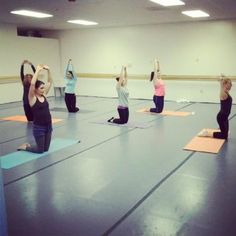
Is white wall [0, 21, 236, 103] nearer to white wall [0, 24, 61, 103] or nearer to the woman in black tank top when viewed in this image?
white wall [0, 24, 61, 103]

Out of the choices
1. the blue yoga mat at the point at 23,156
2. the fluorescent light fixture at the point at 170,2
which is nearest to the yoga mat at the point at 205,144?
the blue yoga mat at the point at 23,156

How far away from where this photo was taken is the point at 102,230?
9.05 ft

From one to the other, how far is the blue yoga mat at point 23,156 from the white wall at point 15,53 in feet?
21.9

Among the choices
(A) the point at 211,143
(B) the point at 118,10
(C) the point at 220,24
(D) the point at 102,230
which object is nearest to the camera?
(D) the point at 102,230

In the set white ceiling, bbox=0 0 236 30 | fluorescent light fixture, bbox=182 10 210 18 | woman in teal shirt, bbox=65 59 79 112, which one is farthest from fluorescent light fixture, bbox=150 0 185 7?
woman in teal shirt, bbox=65 59 79 112

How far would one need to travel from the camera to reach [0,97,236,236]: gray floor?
2836 millimetres

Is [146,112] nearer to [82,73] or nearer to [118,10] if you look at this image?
[118,10]

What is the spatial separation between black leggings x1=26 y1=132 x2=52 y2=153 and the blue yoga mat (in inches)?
2.6

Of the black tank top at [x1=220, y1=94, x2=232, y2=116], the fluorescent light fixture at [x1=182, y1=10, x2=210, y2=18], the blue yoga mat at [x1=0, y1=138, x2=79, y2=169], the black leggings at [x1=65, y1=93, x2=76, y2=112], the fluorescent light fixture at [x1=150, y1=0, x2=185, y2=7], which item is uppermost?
the fluorescent light fixture at [x1=182, y1=10, x2=210, y2=18]

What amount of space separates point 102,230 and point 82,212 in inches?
15.6

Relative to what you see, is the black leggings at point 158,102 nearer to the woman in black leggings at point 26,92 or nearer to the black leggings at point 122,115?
the black leggings at point 122,115

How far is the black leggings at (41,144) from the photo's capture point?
16.6ft

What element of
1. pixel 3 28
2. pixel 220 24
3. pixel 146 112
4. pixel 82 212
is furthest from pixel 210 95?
pixel 82 212

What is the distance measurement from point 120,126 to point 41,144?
2.43m
